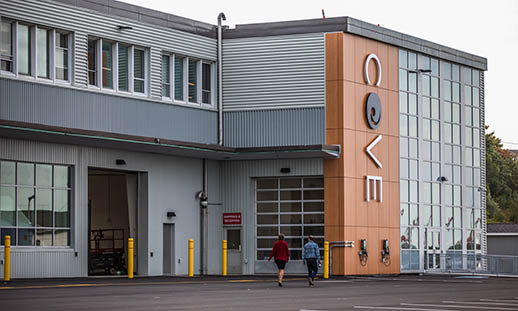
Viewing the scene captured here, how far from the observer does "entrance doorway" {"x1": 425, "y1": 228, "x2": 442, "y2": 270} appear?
46469 mm

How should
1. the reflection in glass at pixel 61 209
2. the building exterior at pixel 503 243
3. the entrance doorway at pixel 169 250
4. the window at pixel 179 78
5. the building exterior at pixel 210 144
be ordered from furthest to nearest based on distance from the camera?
the building exterior at pixel 503 243 < the window at pixel 179 78 < the entrance doorway at pixel 169 250 < the reflection in glass at pixel 61 209 < the building exterior at pixel 210 144

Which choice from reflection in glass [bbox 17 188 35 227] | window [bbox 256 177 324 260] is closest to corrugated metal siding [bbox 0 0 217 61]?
reflection in glass [bbox 17 188 35 227]

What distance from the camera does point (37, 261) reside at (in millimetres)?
34375

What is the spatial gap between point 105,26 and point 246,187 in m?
9.58

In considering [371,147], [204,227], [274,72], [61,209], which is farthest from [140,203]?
[371,147]

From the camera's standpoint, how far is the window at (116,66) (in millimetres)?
36844

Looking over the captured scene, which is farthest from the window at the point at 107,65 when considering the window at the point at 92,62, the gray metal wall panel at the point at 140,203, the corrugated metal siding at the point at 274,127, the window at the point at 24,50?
the corrugated metal siding at the point at 274,127

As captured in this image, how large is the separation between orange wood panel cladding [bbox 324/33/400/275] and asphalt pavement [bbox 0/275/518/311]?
9.85m

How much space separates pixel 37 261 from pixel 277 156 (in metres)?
11.2

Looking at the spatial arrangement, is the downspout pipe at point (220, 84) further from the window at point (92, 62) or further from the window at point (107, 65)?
the window at point (92, 62)

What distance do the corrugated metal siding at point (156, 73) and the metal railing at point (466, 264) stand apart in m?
15.3

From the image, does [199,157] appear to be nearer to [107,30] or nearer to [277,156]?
[277,156]

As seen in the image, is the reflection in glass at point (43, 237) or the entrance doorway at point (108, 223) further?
the entrance doorway at point (108, 223)

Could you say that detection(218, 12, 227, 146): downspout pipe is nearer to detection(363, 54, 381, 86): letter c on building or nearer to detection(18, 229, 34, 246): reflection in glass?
detection(363, 54, 381, 86): letter c on building
